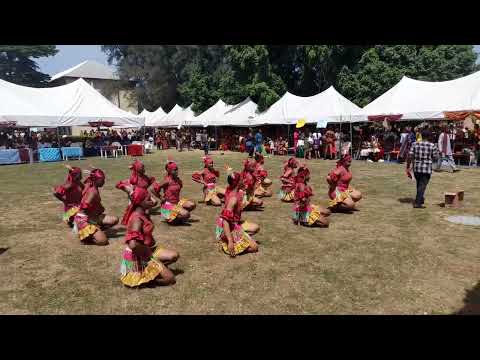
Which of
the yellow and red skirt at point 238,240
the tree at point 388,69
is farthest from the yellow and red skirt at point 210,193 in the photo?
the tree at point 388,69

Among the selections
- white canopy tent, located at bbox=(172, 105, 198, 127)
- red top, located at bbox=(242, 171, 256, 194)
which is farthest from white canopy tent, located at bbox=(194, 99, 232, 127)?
red top, located at bbox=(242, 171, 256, 194)

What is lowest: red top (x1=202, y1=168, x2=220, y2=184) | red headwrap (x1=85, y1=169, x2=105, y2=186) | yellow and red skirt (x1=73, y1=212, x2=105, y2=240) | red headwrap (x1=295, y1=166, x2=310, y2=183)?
yellow and red skirt (x1=73, y1=212, x2=105, y2=240)

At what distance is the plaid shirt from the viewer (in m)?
9.34

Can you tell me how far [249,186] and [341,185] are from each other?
2.32 metres

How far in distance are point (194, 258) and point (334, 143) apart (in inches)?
747

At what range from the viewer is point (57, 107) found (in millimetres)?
24781

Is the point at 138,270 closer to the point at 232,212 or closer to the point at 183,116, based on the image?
the point at 232,212

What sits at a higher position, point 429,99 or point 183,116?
point 183,116

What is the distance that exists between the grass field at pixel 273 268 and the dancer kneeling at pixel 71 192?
536mm

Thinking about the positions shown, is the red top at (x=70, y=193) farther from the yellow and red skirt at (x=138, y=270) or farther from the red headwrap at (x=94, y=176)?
the yellow and red skirt at (x=138, y=270)

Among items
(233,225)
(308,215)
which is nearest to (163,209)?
(233,225)

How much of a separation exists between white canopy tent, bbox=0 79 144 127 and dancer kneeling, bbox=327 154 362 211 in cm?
2002

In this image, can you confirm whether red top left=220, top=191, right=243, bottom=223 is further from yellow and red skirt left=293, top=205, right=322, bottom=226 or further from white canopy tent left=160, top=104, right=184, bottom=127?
white canopy tent left=160, top=104, right=184, bottom=127

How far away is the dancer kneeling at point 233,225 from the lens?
6.55 metres
